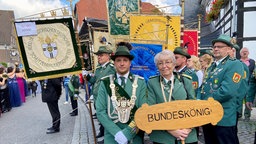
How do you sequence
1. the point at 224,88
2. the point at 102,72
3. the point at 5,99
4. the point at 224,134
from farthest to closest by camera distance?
the point at 5,99
the point at 102,72
the point at 224,134
the point at 224,88

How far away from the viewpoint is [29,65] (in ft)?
15.1

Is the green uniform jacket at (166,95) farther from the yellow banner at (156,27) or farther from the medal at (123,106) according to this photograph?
the yellow banner at (156,27)

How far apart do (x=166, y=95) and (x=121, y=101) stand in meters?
0.51

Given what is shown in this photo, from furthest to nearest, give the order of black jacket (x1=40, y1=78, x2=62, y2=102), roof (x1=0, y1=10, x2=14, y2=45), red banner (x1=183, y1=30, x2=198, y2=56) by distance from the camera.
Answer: roof (x1=0, y1=10, x2=14, y2=45)
red banner (x1=183, y1=30, x2=198, y2=56)
black jacket (x1=40, y1=78, x2=62, y2=102)

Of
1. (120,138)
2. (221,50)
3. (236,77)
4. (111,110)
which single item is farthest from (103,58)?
(236,77)

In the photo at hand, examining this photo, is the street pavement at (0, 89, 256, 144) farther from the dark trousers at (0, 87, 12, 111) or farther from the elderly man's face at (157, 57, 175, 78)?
the elderly man's face at (157, 57, 175, 78)

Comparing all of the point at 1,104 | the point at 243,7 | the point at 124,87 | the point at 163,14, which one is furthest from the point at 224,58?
the point at 1,104

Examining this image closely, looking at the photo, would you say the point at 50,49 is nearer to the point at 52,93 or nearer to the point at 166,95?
the point at 52,93

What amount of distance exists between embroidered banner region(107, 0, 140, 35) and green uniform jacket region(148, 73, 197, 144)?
2.91m

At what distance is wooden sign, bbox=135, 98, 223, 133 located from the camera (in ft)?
7.84

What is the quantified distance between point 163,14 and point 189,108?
119 inches

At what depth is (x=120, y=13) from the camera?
17.6 ft

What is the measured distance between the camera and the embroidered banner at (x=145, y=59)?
14.5 feet

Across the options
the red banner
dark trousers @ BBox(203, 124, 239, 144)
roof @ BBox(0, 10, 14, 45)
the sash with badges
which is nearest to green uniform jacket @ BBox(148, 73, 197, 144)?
the sash with badges
